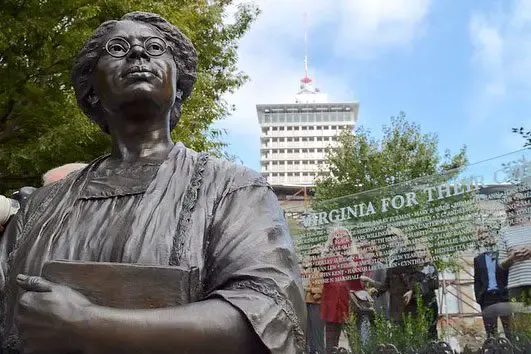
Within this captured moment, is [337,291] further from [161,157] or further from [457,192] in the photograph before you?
[161,157]

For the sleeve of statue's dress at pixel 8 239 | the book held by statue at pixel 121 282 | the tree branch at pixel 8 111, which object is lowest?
the book held by statue at pixel 121 282

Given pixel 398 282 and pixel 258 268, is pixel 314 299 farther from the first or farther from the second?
pixel 258 268

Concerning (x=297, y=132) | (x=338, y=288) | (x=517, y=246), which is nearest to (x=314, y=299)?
(x=338, y=288)

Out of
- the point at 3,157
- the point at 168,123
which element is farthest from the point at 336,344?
the point at 168,123

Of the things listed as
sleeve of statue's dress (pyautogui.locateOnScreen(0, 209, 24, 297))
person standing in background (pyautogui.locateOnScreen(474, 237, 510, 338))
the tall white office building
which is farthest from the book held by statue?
the tall white office building

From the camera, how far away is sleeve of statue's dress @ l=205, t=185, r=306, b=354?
4.60ft

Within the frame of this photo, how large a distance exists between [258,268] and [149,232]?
0.98ft

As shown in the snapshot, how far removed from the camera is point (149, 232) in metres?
1.60

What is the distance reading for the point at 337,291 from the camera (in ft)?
27.1

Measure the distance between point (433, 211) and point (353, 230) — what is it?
1.27 m

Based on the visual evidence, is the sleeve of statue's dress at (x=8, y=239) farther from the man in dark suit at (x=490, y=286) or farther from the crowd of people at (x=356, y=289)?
the crowd of people at (x=356, y=289)

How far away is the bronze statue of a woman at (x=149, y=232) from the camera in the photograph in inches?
53.3

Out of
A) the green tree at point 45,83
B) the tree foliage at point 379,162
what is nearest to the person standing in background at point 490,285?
the green tree at point 45,83

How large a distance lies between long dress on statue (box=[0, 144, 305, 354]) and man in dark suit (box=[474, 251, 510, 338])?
546 centimetres
